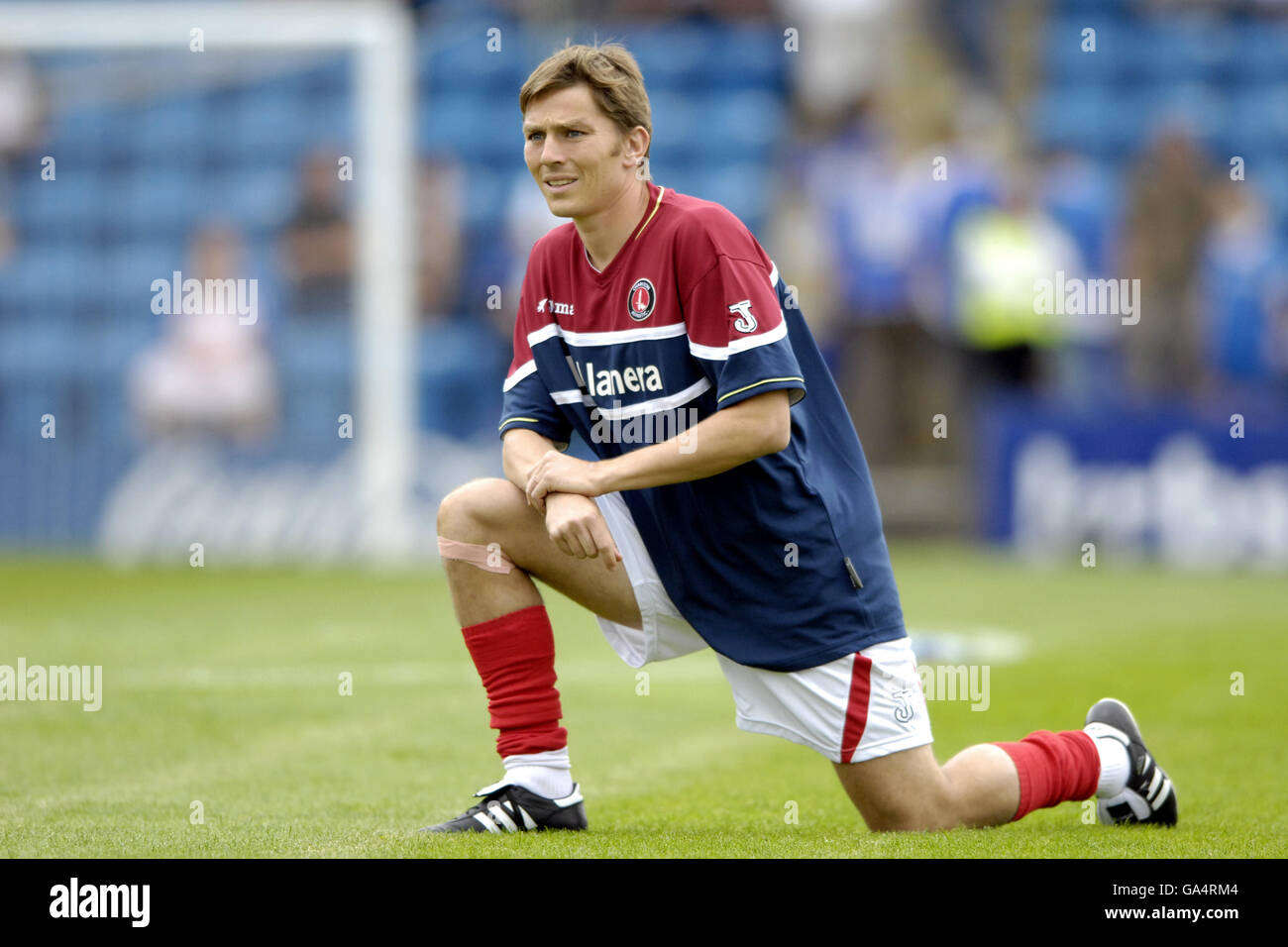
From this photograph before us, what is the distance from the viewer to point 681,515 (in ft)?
13.8

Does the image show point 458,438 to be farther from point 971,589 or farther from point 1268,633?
point 1268,633

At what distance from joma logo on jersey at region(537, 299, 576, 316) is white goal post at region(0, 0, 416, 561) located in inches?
340

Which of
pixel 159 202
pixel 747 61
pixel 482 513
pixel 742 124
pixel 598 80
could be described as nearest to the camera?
pixel 598 80

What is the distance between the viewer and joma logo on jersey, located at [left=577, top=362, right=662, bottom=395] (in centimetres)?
409

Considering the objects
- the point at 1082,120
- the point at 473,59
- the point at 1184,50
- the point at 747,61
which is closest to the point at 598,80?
the point at 1082,120

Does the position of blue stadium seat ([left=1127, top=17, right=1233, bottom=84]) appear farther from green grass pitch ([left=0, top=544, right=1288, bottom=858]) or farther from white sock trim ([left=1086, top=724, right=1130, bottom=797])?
white sock trim ([left=1086, top=724, right=1130, bottom=797])

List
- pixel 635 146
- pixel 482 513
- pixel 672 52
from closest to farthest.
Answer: pixel 635 146 < pixel 482 513 < pixel 672 52

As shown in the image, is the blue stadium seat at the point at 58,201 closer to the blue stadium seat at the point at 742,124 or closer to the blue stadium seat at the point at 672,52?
the blue stadium seat at the point at 672,52

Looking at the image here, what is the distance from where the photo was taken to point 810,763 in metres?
5.61

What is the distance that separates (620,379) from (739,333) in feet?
1.22

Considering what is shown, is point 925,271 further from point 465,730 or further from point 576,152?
point 576,152

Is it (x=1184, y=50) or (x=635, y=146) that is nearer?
(x=635, y=146)

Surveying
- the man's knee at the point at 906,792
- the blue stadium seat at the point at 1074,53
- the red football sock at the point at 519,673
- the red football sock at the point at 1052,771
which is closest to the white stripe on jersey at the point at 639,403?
the red football sock at the point at 519,673
